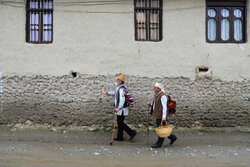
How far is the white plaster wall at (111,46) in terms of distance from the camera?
7051mm

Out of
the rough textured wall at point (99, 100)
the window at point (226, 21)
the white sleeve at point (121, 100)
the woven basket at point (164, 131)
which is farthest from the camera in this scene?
the window at point (226, 21)

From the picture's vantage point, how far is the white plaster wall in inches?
278

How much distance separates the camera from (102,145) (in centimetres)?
588

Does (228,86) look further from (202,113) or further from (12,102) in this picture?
(12,102)

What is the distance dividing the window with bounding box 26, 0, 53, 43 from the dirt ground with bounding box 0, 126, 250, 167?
107 inches

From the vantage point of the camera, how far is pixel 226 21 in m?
7.53

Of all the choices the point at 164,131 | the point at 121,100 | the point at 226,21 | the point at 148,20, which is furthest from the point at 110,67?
the point at 226,21

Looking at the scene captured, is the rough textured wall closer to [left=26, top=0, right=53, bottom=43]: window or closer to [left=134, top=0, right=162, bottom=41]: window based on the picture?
[left=26, top=0, right=53, bottom=43]: window

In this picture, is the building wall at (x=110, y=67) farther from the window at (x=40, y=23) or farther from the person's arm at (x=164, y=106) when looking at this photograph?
the person's arm at (x=164, y=106)

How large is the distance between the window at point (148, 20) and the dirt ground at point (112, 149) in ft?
9.46

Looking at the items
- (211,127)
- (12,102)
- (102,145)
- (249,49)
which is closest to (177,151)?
(102,145)

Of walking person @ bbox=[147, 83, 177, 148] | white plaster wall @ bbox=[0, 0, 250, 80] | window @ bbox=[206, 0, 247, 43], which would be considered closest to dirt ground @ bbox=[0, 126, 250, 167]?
walking person @ bbox=[147, 83, 177, 148]

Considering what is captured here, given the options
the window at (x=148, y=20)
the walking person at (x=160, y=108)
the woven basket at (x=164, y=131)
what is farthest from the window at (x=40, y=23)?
the woven basket at (x=164, y=131)

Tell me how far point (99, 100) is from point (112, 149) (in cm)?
189
